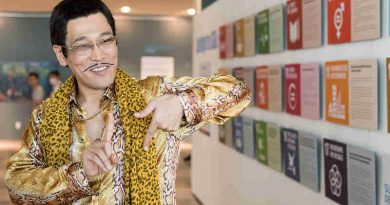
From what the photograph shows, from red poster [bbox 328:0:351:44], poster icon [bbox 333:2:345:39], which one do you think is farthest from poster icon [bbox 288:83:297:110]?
poster icon [bbox 333:2:345:39]

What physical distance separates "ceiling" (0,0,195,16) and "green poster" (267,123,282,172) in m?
8.39

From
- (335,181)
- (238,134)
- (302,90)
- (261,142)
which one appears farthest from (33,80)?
(335,181)

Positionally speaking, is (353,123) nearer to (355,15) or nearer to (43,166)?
(355,15)

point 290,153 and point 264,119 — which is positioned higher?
point 264,119

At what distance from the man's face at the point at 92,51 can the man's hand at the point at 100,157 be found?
8.1 inches

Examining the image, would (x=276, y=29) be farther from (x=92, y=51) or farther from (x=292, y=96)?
(x=92, y=51)

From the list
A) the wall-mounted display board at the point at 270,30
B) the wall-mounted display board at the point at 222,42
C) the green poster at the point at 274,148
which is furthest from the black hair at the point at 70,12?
the wall-mounted display board at the point at 222,42

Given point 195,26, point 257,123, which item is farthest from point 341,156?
point 195,26

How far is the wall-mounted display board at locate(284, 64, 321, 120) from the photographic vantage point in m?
3.77

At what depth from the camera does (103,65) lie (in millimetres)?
1705

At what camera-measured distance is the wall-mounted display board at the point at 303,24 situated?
3711mm

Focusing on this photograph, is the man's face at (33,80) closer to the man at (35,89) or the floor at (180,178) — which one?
the man at (35,89)

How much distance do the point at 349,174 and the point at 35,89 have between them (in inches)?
508

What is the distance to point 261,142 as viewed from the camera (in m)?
5.06
